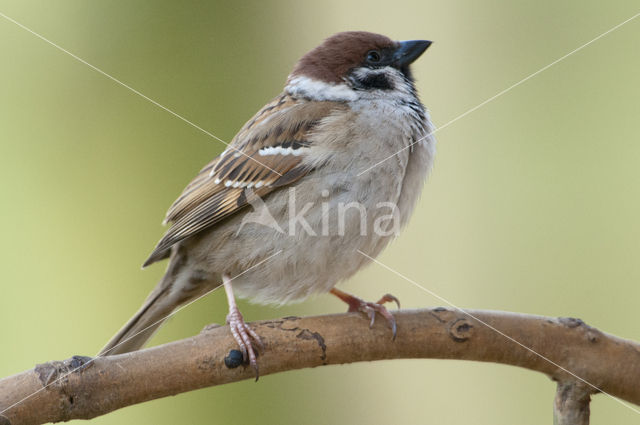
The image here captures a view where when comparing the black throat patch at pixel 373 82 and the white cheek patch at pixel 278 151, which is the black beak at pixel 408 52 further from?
the white cheek patch at pixel 278 151

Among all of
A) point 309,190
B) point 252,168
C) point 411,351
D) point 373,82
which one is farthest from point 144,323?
point 373,82

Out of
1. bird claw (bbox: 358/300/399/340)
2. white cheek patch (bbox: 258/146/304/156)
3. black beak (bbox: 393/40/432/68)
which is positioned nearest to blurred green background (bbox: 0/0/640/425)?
black beak (bbox: 393/40/432/68)

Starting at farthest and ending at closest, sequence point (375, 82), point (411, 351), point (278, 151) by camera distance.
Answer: point (375, 82), point (278, 151), point (411, 351)

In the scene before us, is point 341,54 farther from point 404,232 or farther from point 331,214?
point 404,232

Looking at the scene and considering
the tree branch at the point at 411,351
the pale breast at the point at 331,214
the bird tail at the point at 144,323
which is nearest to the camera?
the tree branch at the point at 411,351

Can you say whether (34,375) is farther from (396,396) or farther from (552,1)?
(552,1)

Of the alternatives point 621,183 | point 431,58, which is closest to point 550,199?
point 621,183

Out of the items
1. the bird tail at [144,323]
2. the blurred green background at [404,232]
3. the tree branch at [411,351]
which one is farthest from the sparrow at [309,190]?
the blurred green background at [404,232]
